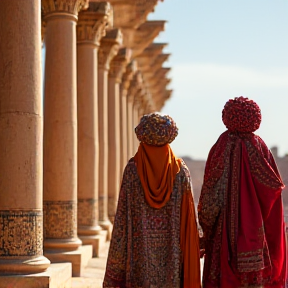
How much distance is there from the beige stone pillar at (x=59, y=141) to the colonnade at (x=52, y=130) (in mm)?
19

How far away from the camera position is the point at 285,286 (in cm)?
674

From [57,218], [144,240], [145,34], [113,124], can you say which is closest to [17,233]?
[144,240]

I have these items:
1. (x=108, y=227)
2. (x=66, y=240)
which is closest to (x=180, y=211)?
(x=66, y=240)

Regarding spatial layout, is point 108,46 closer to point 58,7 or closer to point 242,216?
point 58,7

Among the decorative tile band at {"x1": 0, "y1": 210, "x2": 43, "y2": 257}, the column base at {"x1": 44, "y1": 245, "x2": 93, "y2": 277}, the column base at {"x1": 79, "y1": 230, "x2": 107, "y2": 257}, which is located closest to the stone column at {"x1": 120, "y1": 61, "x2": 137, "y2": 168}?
the column base at {"x1": 79, "y1": 230, "x2": 107, "y2": 257}

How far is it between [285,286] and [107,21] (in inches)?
451

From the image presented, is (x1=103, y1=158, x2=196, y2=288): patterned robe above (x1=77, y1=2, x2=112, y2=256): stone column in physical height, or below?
below

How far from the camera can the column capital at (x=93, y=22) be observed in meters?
16.5

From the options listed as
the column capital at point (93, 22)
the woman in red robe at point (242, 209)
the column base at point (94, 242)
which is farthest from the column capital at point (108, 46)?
the woman in red robe at point (242, 209)

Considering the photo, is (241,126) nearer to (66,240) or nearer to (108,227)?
(66,240)

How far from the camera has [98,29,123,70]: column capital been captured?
19453mm

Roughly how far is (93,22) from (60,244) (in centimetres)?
578

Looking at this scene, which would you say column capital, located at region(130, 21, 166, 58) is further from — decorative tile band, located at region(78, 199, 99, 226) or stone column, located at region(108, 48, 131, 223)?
decorative tile band, located at region(78, 199, 99, 226)

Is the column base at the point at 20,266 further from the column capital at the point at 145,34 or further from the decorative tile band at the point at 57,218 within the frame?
the column capital at the point at 145,34
